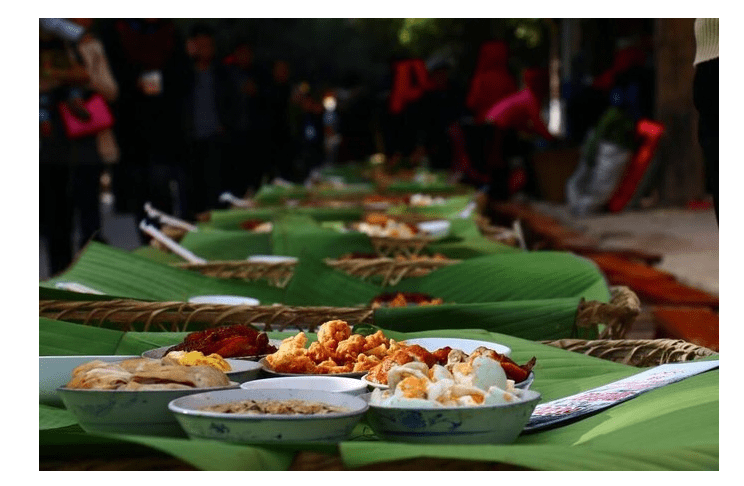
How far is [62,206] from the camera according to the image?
6.87 m

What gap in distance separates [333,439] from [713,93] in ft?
3.91

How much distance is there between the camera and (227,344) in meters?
1.94

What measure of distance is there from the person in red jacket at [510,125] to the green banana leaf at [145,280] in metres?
8.66

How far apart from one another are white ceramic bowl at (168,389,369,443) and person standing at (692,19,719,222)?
102cm

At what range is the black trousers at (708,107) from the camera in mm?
2227

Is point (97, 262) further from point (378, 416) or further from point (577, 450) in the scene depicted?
point (577, 450)

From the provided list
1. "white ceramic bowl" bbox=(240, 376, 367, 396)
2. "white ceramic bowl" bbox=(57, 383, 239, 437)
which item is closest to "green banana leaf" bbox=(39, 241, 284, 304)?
"white ceramic bowl" bbox=(240, 376, 367, 396)

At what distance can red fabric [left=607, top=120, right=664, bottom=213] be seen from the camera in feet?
37.7

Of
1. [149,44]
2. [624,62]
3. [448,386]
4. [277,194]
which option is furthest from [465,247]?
[624,62]

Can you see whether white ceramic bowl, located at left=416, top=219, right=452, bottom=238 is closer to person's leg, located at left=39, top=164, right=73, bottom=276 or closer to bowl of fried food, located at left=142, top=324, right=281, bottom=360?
bowl of fried food, located at left=142, top=324, right=281, bottom=360

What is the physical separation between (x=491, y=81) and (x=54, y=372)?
12571 mm

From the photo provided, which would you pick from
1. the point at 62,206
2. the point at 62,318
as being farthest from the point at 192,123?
the point at 62,318

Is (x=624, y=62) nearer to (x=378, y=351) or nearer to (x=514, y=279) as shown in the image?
(x=514, y=279)

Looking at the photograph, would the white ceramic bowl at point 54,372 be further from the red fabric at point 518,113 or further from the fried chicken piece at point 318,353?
the red fabric at point 518,113
